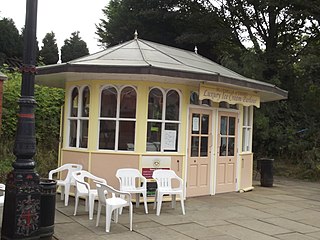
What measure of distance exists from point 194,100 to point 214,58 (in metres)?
14.1

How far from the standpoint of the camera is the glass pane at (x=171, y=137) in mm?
9016

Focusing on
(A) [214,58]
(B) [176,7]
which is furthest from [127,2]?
(A) [214,58]

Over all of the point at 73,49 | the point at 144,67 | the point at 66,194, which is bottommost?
the point at 66,194

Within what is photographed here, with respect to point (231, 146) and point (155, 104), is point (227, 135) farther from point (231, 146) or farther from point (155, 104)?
point (155, 104)

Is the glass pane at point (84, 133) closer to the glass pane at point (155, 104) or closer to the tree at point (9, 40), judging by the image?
the glass pane at point (155, 104)

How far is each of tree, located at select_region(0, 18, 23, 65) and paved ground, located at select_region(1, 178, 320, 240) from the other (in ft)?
67.6

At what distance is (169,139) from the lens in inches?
356

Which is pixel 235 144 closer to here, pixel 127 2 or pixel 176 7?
pixel 176 7

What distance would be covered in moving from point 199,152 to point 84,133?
278 centimetres

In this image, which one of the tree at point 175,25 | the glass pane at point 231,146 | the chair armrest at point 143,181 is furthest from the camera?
the tree at point 175,25

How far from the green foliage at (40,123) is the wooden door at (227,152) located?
5.39 m

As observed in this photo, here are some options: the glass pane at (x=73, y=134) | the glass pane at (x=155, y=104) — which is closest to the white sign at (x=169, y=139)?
the glass pane at (x=155, y=104)

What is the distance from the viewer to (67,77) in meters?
9.26

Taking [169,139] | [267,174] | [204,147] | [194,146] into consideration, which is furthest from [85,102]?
[267,174]
